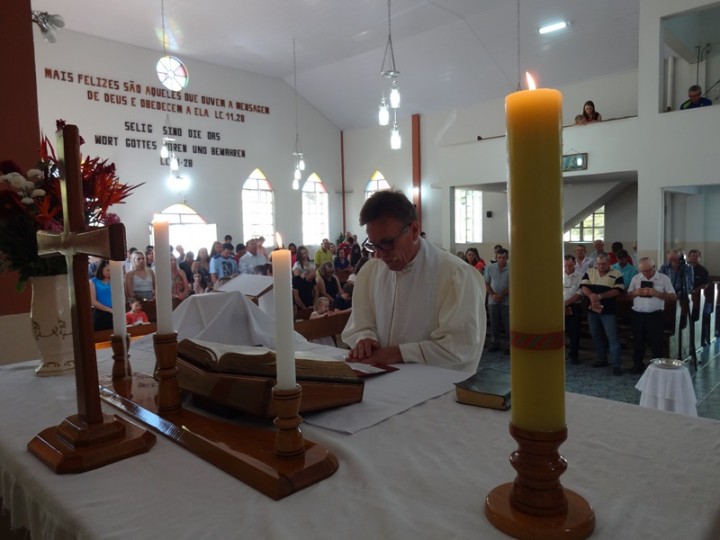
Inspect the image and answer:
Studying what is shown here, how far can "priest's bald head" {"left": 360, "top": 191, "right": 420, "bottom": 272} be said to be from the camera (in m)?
2.16

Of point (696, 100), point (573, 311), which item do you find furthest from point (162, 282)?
point (696, 100)

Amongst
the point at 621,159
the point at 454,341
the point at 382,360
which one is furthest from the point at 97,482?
the point at 621,159

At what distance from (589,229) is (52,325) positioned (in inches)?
613

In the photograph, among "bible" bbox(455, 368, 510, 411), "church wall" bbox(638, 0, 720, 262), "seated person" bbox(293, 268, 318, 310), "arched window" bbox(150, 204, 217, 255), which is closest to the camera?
"bible" bbox(455, 368, 510, 411)

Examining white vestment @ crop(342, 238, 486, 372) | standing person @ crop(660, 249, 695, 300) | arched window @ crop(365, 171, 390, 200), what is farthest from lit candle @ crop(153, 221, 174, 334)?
arched window @ crop(365, 171, 390, 200)

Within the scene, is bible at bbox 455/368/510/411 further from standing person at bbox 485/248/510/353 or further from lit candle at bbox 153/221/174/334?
standing person at bbox 485/248/510/353

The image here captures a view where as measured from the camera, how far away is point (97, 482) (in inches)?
39.7

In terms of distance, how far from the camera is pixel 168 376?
1338 millimetres

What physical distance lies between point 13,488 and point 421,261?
1630 millimetres

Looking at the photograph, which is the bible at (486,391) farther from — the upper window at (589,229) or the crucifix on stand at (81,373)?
the upper window at (589,229)

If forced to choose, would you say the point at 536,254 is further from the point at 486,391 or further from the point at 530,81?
the point at 486,391

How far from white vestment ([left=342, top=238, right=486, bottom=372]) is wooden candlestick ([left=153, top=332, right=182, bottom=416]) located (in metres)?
0.86

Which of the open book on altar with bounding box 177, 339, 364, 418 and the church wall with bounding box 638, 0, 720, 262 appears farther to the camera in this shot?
the church wall with bounding box 638, 0, 720, 262

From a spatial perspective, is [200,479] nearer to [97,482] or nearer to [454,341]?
[97,482]
